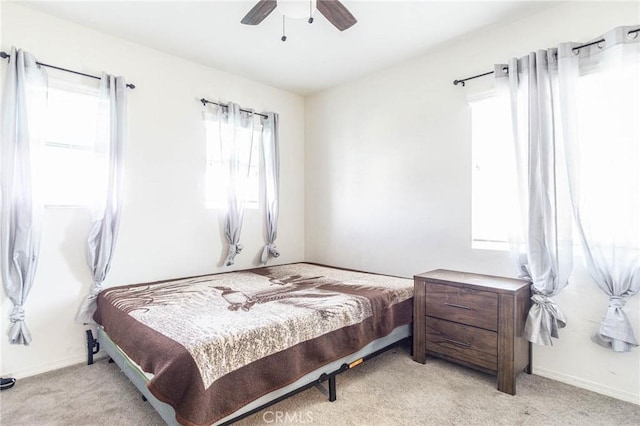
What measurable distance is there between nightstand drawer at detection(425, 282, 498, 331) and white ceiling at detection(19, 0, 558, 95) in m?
2.00

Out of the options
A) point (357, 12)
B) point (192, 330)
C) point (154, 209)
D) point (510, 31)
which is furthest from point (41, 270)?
point (510, 31)

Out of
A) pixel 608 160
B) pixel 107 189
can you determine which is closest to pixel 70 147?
pixel 107 189

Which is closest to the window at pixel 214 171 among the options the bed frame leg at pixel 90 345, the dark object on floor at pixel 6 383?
the bed frame leg at pixel 90 345

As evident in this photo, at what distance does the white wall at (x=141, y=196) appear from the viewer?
2.43m

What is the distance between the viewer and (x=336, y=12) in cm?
196

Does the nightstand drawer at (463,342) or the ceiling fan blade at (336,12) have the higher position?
the ceiling fan blade at (336,12)

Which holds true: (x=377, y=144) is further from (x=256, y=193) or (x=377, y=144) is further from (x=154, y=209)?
(x=154, y=209)

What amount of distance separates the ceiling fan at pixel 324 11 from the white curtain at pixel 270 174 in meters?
1.70

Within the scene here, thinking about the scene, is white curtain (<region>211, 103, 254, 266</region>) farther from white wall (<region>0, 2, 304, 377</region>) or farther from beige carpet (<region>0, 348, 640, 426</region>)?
beige carpet (<region>0, 348, 640, 426</region>)

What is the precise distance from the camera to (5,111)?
225 cm

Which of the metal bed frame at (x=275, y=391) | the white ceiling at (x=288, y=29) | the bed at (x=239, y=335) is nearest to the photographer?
the bed at (x=239, y=335)

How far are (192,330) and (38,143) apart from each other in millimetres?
1872

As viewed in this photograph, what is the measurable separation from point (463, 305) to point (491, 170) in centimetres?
113

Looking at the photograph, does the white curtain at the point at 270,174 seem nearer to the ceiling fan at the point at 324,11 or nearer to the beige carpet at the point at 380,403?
the ceiling fan at the point at 324,11
